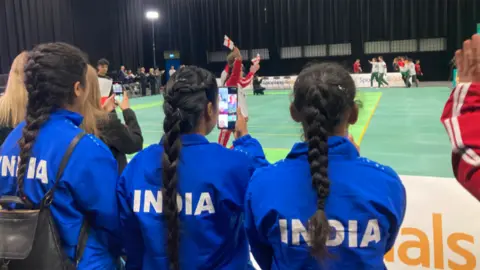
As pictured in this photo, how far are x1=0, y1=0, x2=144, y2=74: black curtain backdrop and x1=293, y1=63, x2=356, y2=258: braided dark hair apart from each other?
2108cm

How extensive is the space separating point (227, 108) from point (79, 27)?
22.2m

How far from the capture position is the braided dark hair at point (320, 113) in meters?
1.45

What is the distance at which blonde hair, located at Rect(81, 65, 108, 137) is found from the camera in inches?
94.5

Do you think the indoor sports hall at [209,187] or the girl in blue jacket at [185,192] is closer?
the indoor sports hall at [209,187]

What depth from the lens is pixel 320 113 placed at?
1509mm

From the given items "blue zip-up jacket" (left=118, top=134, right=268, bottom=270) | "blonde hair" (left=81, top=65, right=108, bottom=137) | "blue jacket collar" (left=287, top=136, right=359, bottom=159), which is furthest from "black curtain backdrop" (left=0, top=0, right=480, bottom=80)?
"blue jacket collar" (left=287, top=136, right=359, bottom=159)

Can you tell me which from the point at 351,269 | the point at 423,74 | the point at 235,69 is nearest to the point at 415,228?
the point at 351,269

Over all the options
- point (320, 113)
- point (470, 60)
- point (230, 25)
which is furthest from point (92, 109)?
point (230, 25)

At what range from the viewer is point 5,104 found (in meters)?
2.80

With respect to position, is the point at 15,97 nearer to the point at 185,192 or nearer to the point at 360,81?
the point at 185,192

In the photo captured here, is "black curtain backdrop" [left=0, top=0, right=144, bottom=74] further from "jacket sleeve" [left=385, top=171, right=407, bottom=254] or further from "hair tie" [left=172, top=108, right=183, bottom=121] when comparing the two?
"jacket sleeve" [left=385, top=171, right=407, bottom=254]

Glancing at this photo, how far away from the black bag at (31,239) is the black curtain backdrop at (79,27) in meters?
20.4

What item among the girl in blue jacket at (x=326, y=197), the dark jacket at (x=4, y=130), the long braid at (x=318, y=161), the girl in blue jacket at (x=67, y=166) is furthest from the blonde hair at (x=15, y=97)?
the long braid at (x=318, y=161)

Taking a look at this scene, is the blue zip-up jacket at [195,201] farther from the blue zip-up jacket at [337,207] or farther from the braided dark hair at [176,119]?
the blue zip-up jacket at [337,207]
